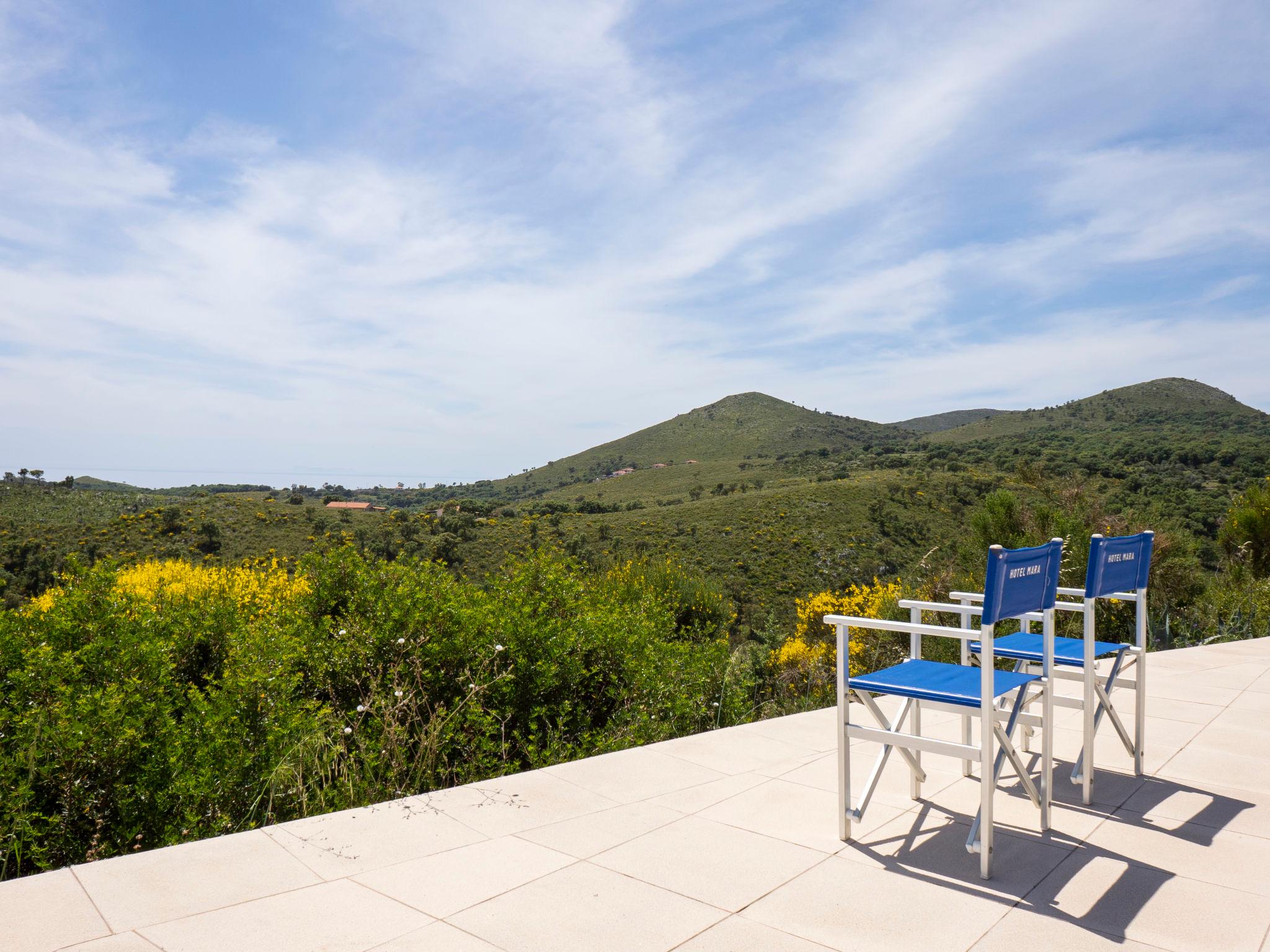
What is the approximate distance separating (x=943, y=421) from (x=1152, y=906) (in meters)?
89.9

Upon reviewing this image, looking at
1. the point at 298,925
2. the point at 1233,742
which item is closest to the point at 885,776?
the point at 1233,742

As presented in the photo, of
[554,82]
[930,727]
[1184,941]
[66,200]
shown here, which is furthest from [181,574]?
[1184,941]

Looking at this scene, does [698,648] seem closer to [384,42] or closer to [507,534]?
[384,42]

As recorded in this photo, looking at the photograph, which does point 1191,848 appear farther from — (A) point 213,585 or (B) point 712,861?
(A) point 213,585

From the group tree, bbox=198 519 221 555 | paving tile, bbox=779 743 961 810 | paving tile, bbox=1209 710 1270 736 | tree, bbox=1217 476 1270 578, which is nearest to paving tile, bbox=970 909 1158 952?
paving tile, bbox=779 743 961 810

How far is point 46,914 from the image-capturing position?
76.2 inches

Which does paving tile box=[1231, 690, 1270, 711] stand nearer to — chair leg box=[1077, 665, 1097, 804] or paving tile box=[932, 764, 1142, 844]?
paving tile box=[932, 764, 1142, 844]

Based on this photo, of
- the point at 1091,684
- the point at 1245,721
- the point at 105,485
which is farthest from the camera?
the point at 105,485

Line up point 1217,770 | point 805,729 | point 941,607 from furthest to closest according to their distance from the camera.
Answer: point 805,729, point 1217,770, point 941,607

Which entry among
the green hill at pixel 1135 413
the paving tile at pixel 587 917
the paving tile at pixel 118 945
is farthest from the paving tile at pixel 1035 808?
the green hill at pixel 1135 413

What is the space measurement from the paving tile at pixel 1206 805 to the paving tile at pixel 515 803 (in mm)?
2050

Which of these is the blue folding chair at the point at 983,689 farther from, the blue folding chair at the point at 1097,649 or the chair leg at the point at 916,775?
the blue folding chair at the point at 1097,649

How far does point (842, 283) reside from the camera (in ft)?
46.6

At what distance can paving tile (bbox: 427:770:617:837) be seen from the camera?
2770 millimetres
